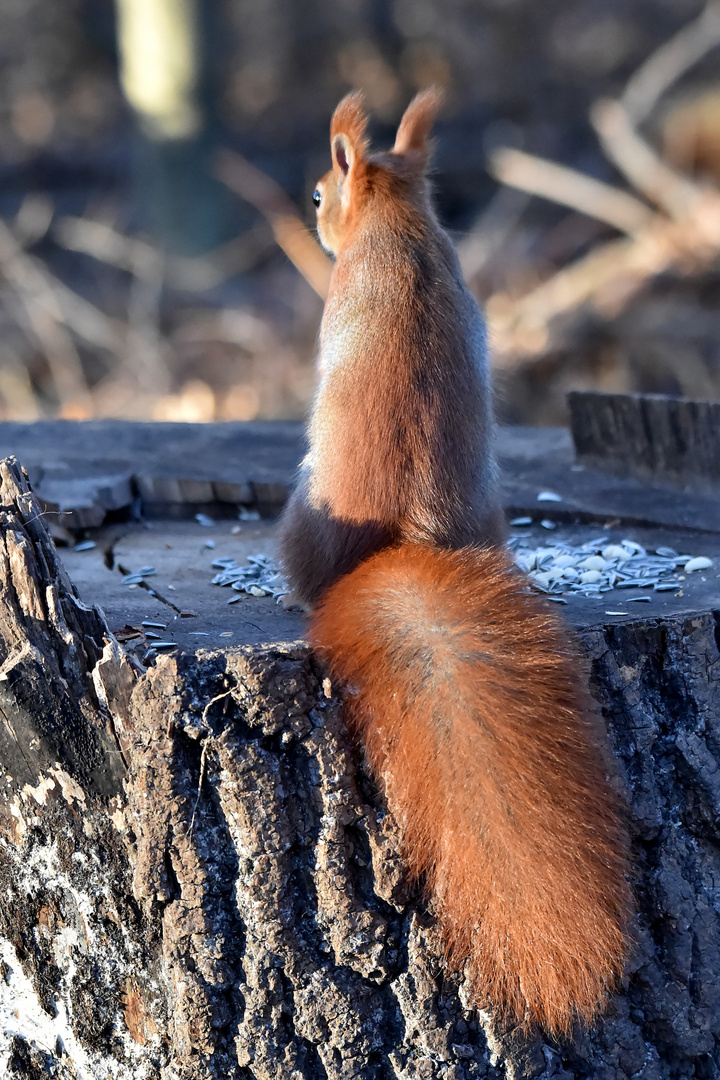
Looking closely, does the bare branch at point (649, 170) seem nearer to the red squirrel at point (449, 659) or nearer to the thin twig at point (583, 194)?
the thin twig at point (583, 194)

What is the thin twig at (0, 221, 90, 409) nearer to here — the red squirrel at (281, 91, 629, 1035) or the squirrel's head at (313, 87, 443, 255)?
the squirrel's head at (313, 87, 443, 255)

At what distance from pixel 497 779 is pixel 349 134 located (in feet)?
4.17

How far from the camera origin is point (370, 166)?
213cm

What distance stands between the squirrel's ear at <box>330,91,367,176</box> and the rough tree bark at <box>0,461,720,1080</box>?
94 cm

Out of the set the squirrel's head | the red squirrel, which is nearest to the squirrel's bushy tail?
the red squirrel

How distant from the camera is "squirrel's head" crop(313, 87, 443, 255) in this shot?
83.8 inches

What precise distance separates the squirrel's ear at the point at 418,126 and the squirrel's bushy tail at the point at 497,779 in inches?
39.1

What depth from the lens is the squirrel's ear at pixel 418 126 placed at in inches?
89.8

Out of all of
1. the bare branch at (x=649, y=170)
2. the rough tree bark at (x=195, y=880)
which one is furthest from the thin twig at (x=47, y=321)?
the rough tree bark at (x=195, y=880)

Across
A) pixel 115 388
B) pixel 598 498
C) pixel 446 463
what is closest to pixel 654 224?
pixel 115 388

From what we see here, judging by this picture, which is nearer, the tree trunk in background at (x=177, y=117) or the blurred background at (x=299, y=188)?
the blurred background at (x=299, y=188)

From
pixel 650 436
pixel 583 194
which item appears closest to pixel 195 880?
pixel 650 436

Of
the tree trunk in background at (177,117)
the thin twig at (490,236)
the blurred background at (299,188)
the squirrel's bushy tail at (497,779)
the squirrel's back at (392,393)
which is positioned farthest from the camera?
the tree trunk in background at (177,117)

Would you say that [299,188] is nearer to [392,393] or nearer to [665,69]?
[665,69]
